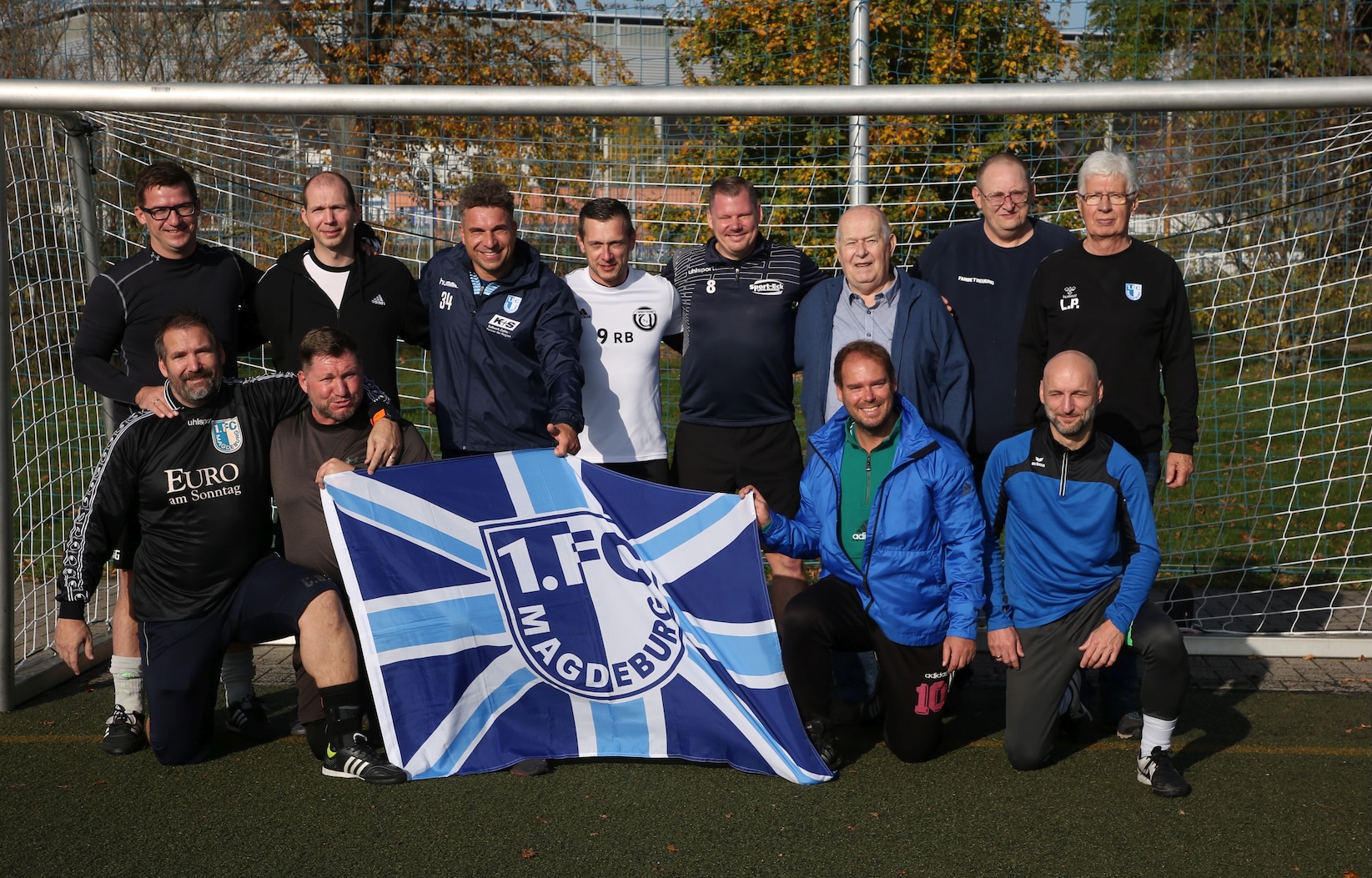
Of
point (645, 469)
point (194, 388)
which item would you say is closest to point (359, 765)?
point (194, 388)

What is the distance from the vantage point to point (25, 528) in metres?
7.12

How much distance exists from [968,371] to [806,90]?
123cm

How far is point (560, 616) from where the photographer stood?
3.96 meters

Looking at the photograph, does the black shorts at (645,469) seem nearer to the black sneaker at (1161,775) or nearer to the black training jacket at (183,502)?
the black training jacket at (183,502)

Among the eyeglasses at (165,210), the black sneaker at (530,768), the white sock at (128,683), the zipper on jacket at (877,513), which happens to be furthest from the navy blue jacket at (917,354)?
the white sock at (128,683)

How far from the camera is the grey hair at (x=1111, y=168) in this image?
4160mm

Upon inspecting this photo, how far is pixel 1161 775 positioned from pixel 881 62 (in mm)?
5300

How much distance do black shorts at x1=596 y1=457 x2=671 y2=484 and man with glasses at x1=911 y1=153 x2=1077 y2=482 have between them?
47.8 inches

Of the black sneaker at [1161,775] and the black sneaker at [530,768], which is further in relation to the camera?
the black sneaker at [530,768]

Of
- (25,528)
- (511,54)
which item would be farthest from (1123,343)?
(25,528)

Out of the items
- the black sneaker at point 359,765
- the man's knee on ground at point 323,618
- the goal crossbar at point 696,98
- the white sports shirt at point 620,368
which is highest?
the goal crossbar at point 696,98

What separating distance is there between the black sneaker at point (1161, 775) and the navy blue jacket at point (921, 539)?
709 millimetres

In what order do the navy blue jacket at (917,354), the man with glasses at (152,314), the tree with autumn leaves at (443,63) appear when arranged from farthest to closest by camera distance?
1. the tree with autumn leaves at (443,63)
2. the man with glasses at (152,314)
3. the navy blue jacket at (917,354)

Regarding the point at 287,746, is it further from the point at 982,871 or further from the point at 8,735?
the point at 982,871
